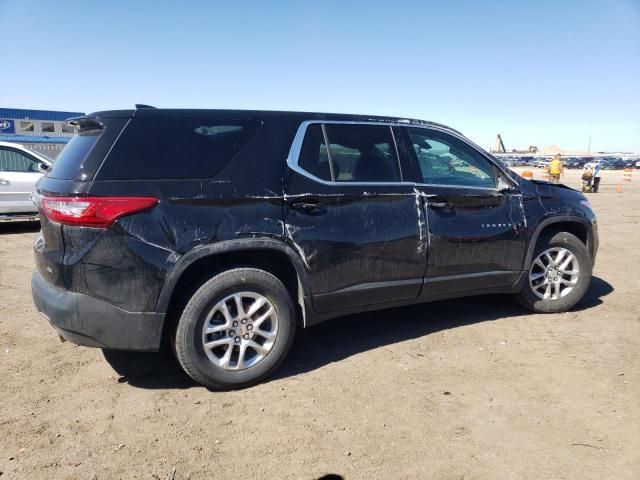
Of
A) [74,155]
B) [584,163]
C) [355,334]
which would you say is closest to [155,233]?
[74,155]

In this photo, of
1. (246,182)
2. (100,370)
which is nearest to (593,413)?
(246,182)

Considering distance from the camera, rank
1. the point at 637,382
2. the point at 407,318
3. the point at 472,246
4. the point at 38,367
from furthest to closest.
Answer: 1. the point at 407,318
2. the point at 472,246
3. the point at 38,367
4. the point at 637,382

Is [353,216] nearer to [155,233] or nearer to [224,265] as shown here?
[224,265]

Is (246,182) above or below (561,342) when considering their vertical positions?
above

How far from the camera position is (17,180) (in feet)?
30.2

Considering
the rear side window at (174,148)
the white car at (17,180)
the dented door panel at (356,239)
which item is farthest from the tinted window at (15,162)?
the dented door panel at (356,239)

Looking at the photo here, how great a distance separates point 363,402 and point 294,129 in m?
1.93

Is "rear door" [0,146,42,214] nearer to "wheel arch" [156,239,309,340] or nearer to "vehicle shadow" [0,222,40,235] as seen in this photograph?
"vehicle shadow" [0,222,40,235]

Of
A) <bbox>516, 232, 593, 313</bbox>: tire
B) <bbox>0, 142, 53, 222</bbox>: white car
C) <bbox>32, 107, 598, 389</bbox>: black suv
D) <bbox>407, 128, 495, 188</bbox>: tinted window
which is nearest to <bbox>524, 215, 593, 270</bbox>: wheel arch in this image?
<bbox>516, 232, 593, 313</bbox>: tire

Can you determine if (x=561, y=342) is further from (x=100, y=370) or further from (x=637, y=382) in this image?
(x=100, y=370)

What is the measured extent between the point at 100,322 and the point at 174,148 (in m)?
1.17

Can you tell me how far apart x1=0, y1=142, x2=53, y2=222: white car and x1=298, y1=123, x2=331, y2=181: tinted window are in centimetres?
744

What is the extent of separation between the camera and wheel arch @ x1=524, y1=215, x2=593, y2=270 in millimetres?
4422

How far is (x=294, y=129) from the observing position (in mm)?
3496
